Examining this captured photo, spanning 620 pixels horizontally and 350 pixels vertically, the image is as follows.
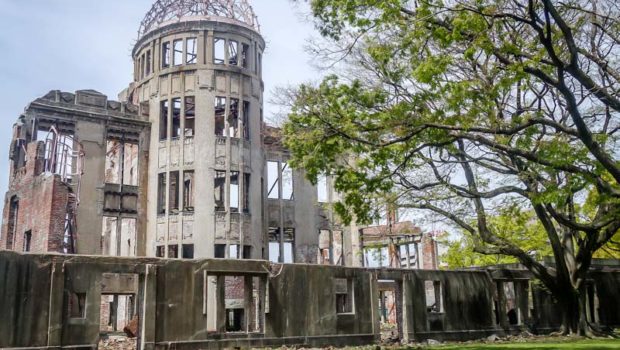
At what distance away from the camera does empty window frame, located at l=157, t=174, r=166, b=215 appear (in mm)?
29703

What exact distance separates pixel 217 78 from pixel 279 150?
213 inches

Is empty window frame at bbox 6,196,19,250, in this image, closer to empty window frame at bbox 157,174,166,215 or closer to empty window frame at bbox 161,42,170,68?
empty window frame at bbox 157,174,166,215

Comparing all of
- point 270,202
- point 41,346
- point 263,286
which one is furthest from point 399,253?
point 41,346

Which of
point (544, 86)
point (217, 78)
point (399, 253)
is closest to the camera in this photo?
point (544, 86)

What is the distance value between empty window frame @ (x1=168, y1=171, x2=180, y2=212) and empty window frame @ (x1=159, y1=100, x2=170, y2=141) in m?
1.91

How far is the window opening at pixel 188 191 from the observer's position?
97.3 feet

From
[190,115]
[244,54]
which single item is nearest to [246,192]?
[190,115]

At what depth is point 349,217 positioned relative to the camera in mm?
17750

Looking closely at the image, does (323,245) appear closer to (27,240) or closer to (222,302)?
(27,240)

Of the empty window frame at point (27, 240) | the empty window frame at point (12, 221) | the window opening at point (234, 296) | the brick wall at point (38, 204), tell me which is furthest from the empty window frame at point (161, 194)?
the empty window frame at point (12, 221)

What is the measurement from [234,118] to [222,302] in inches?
615

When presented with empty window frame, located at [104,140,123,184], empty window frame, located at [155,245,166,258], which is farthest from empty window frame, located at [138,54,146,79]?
empty window frame, located at [155,245,166,258]

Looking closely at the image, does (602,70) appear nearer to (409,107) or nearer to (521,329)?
(409,107)

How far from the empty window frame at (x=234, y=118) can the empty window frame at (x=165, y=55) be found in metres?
3.76
